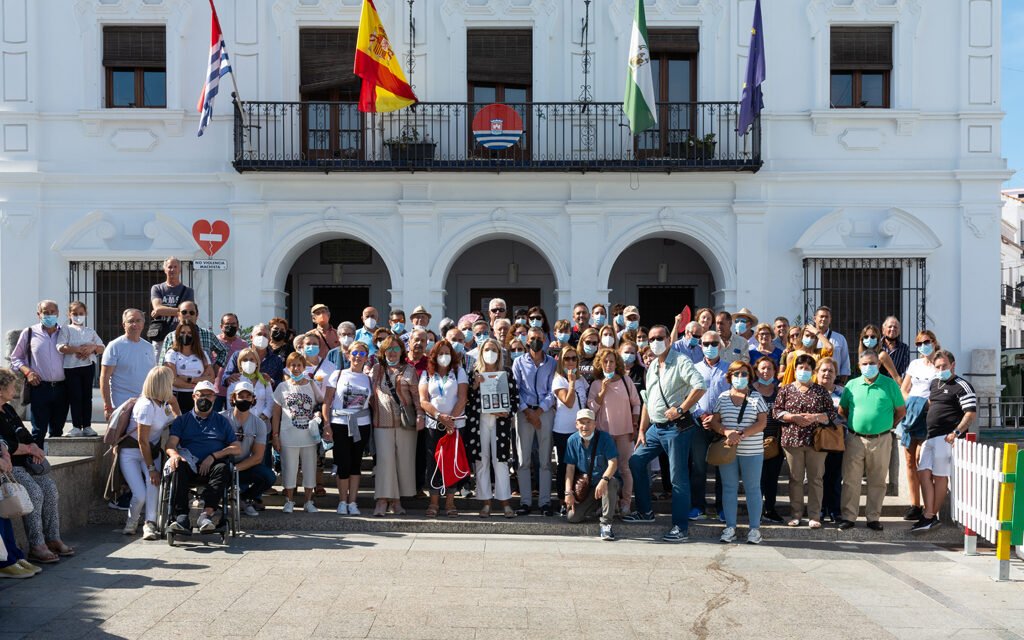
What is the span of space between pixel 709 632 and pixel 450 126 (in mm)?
10891

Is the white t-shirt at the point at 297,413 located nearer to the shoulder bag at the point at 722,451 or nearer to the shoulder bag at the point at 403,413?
the shoulder bag at the point at 403,413

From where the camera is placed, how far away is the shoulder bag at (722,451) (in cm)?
945

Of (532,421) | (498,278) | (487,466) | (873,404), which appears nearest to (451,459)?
(487,466)

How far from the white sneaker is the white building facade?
6917mm

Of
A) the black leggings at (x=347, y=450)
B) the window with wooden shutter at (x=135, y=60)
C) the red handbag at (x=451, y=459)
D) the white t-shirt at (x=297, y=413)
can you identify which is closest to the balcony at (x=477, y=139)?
the window with wooden shutter at (x=135, y=60)

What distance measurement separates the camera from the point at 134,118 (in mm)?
15672

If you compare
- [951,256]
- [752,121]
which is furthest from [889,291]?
[752,121]

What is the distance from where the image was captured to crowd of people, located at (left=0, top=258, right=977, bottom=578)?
9.53 m

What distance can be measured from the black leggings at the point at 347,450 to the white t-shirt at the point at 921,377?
5.92 metres

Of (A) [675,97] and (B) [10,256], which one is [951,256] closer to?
(A) [675,97]

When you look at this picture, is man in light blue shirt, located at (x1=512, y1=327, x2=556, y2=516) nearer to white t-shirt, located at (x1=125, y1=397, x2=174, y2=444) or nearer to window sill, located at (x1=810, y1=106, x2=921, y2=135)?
white t-shirt, located at (x1=125, y1=397, x2=174, y2=444)

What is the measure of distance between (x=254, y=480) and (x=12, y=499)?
269 cm

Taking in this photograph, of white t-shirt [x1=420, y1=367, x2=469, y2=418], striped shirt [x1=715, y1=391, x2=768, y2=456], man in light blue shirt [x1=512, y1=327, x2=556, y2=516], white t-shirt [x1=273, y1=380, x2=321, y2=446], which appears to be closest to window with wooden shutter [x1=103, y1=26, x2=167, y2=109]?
white t-shirt [x1=273, y1=380, x2=321, y2=446]

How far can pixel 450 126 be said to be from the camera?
15.9 metres
